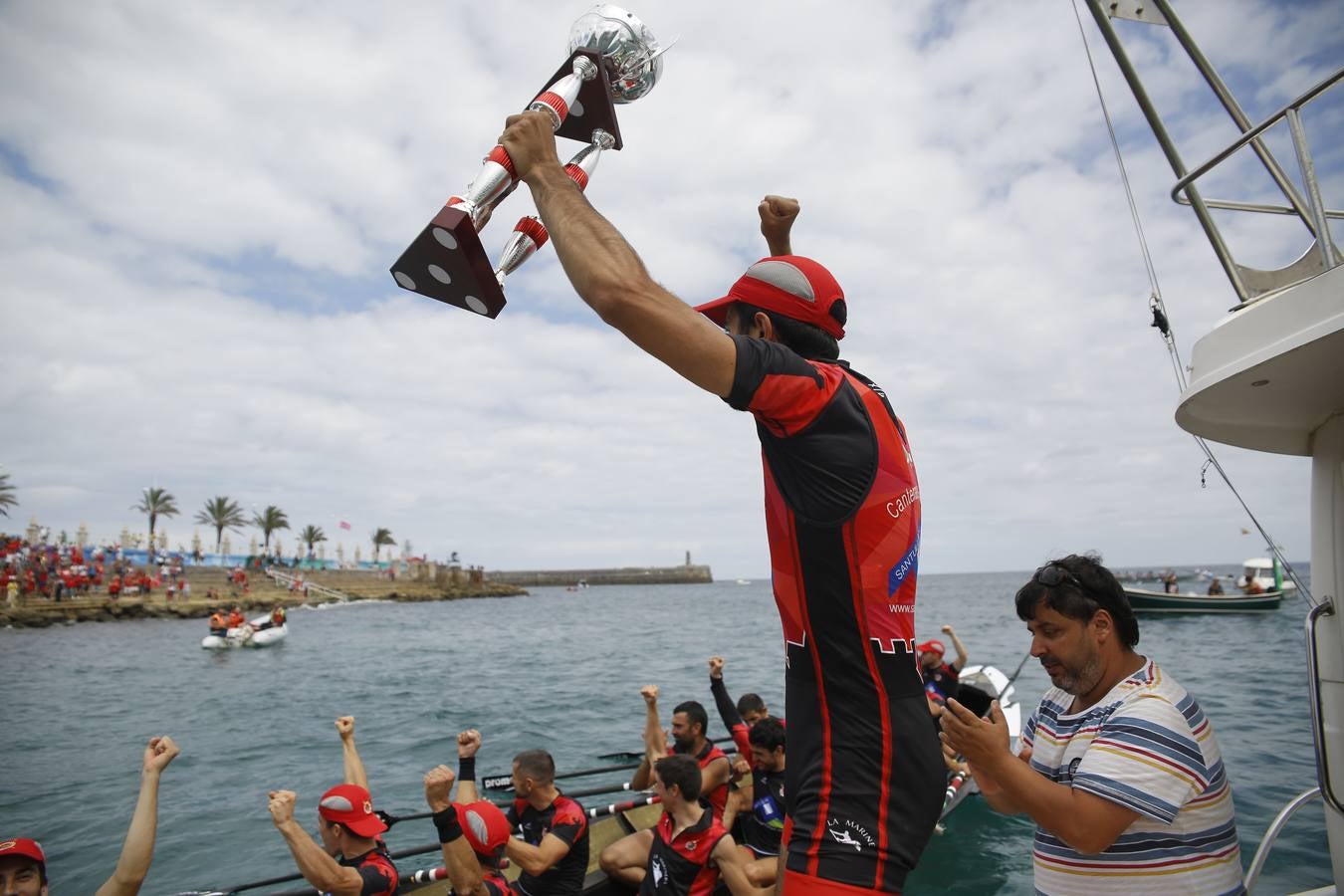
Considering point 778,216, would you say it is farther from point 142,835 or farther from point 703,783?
point 703,783

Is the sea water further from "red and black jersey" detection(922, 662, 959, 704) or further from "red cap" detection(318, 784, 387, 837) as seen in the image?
"red cap" detection(318, 784, 387, 837)

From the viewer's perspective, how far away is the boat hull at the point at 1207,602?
48188 millimetres

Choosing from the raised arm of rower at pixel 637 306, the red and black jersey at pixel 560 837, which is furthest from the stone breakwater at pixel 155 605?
the raised arm of rower at pixel 637 306

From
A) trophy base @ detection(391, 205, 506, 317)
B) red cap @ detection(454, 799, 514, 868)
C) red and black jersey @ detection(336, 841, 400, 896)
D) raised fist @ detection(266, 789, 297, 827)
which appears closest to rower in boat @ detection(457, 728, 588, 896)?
red cap @ detection(454, 799, 514, 868)

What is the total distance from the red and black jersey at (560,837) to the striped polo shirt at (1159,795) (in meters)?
4.32

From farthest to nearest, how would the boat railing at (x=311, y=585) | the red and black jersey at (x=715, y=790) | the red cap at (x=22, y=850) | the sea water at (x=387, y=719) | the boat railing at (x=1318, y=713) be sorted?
the boat railing at (x=311, y=585)
the sea water at (x=387, y=719)
the red and black jersey at (x=715, y=790)
the red cap at (x=22, y=850)
the boat railing at (x=1318, y=713)

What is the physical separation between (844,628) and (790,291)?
0.93 meters

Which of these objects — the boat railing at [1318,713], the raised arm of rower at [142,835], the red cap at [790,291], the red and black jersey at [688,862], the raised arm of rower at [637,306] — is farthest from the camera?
the red and black jersey at [688,862]

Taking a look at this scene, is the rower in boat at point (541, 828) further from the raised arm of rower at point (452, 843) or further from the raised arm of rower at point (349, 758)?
the raised arm of rower at point (349, 758)

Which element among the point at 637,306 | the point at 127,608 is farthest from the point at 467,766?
the point at 127,608

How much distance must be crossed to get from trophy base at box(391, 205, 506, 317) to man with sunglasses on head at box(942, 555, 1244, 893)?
1874 millimetres

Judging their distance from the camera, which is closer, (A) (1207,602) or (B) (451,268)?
(B) (451,268)

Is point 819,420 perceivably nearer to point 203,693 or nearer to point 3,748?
point 3,748

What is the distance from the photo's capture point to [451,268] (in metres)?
2.39
